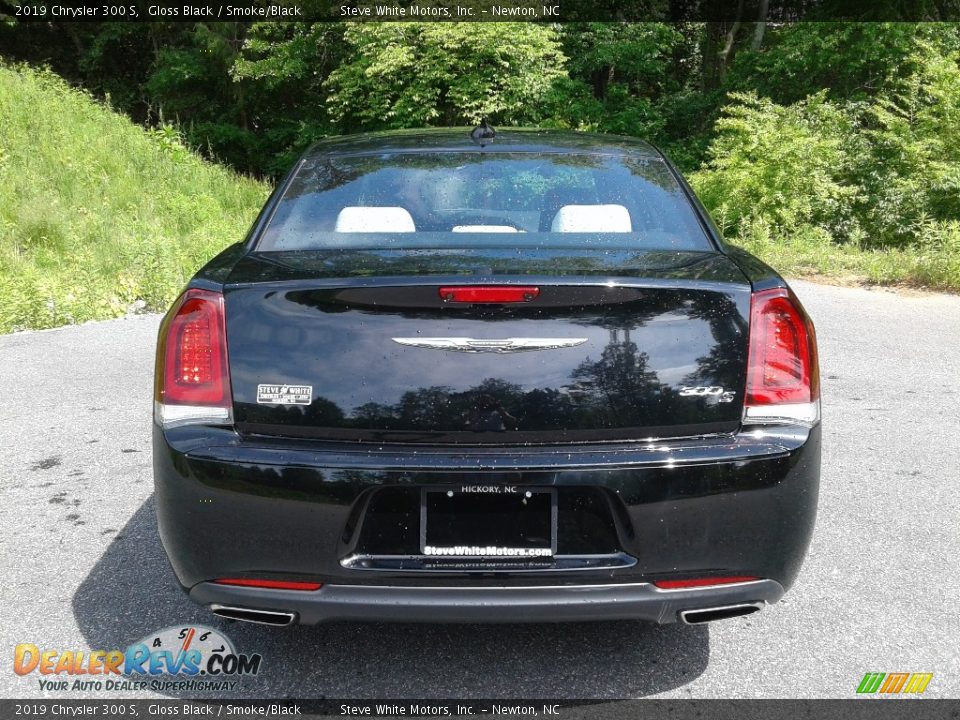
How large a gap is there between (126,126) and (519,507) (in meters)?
17.7

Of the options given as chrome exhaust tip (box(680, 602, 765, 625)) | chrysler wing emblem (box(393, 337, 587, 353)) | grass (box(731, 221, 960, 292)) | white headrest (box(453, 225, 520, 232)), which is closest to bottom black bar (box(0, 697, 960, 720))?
chrome exhaust tip (box(680, 602, 765, 625))

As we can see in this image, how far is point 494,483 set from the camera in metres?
2.08

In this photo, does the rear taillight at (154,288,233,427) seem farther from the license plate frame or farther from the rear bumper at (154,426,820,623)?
the license plate frame

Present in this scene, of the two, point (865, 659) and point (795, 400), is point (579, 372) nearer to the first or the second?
point (795, 400)

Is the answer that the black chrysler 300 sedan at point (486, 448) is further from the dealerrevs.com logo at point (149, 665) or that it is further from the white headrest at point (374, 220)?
the white headrest at point (374, 220)

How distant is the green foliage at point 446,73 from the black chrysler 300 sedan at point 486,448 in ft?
71.7

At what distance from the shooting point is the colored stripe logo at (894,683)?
2.42m

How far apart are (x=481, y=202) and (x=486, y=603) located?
5.00ft

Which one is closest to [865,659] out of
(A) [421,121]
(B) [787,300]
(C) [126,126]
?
(B) [787,300]

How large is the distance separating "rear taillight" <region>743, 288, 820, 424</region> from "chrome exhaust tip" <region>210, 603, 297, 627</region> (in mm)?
1261

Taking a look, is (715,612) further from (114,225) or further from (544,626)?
(114,225)

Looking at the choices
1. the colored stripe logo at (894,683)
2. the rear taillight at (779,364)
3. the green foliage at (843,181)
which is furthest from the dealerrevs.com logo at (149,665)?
the green foliage at (843,181)

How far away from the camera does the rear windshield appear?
106 inches

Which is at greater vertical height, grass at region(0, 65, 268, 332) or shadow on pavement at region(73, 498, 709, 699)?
shadow on pavement at region(73, 498, 709, 699)
